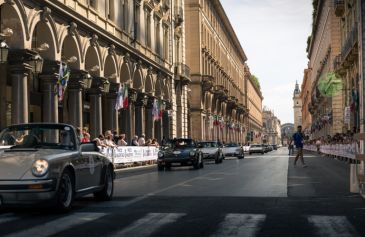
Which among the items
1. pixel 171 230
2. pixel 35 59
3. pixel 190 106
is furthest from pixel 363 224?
pixel 190 106

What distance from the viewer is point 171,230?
25.6 ft

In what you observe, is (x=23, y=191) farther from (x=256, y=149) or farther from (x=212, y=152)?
(x=256, y=149)

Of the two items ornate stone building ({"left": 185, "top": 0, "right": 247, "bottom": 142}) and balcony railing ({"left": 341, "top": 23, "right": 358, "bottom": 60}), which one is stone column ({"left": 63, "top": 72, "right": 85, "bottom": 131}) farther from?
ornate stone building ({"left": 185, "top": 0, "right": 247, "bottom": 142})

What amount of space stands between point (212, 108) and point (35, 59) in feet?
176

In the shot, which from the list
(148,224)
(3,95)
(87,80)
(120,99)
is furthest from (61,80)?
(148,224)

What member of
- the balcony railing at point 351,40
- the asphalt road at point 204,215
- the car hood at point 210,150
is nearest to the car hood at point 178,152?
the car hood at point 210,150

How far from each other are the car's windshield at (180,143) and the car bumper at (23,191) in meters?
17.8

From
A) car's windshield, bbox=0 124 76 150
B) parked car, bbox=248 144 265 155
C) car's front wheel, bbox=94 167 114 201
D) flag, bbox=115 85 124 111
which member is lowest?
parked car, bbox=248 144 265 155

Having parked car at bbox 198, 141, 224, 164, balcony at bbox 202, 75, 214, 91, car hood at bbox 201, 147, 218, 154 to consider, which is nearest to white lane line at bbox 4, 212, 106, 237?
parked car at bbox 198, 141, 224, 164

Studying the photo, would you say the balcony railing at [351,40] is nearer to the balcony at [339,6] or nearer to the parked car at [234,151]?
the balcony at [339,6]

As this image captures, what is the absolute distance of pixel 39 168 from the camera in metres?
9.02

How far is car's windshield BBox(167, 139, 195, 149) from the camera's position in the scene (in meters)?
26.7

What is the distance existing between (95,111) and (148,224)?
25.8m

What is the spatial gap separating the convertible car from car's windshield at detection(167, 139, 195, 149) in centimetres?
1507
